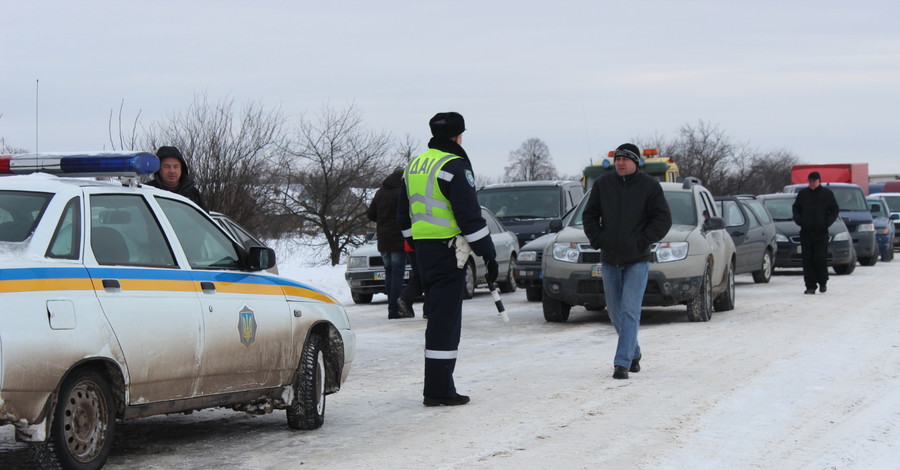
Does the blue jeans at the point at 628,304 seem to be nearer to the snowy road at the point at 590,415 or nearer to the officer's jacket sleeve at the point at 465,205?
the snowy road at the point at 590,415

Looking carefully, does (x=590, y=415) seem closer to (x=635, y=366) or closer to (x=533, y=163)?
(x=635, y=366)

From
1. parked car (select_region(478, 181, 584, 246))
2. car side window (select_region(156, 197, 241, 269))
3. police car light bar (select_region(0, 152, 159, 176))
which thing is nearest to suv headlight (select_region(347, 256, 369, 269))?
parked car (select_region(478, 181, 584, 246))

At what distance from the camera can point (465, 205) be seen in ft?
27.1

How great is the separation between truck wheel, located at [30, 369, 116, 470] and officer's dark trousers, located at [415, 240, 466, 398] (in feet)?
9.48

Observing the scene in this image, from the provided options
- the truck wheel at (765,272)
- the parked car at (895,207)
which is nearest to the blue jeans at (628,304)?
the truck wheel at (765,272)

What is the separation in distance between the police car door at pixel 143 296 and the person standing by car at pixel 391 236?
9.48 meters

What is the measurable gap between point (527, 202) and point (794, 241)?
688cm

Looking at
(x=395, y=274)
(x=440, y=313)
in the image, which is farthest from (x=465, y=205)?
(x=395, y=274)

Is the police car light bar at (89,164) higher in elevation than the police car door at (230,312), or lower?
higher

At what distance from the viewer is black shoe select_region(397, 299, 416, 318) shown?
1600 cm

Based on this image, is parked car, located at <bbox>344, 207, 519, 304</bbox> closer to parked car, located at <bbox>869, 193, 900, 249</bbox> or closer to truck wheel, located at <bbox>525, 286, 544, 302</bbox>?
truck wheel, located at <bbox>525, 286, 544, 302</bbox>

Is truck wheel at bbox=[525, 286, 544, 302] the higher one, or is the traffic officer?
the traffic officer

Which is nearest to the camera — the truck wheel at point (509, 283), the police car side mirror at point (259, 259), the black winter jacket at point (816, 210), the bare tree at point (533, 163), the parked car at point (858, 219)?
the police car side mirror at point (259, 259)

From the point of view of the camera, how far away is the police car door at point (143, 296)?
5871 mm
